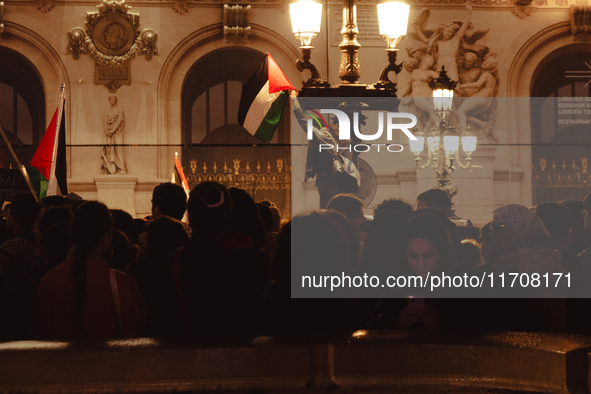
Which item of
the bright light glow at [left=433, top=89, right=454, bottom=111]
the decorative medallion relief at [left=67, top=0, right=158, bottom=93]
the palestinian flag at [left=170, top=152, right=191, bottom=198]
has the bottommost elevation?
the palestinian flag at [left=170, top=152, right=191, bottom=198]

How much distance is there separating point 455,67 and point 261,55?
4390mm

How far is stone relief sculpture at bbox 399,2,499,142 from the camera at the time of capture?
15.1m

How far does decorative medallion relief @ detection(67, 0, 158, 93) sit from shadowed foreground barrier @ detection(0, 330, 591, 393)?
13.4m

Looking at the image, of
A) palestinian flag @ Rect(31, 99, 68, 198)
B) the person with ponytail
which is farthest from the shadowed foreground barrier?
palestinian flag @ Rect(31, 99, 68, 198)

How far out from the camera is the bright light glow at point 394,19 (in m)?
7.75

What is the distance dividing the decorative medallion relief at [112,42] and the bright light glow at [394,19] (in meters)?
8.19

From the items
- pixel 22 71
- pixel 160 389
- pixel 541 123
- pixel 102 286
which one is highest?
pixel 22 71

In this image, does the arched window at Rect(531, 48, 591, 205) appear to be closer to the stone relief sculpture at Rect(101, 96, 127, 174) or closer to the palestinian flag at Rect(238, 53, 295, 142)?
the stone relief sculpture at Rect(101, 96, 127, 174)

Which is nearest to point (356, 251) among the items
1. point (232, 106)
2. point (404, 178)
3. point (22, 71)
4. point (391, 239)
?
point (391, 239)

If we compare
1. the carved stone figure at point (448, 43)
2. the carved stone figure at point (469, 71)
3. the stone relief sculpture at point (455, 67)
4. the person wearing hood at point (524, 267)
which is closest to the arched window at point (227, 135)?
the stone relief sculpture at point (455, 67)

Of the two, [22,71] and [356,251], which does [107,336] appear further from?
[22,71]

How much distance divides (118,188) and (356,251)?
481 inches

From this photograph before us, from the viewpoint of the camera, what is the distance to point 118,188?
14.5m

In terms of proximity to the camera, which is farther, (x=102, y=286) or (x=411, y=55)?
(x=411, y=55)
